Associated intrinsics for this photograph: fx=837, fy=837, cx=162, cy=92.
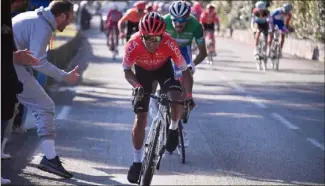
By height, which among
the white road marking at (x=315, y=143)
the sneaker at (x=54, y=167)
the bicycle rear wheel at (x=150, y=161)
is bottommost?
the white road marking at (x=315, y=143)

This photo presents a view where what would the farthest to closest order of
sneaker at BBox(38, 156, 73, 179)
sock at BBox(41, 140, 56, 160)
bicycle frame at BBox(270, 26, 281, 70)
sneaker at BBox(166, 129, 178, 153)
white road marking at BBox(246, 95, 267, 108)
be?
1. bicycle frame at BBox(270, 26, 281, 70)
2. white road marking at BBox(246, 95, 267, 108)
3. sneaker at BBox(166, 129, 178, 153)
4. sock at BBox(41, 140, 56, 160)
5. sneaker at BBox(38, 156, 73, 179)

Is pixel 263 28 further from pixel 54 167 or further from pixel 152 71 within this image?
pixel 54 167

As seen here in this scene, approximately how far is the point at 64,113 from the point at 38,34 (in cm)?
571


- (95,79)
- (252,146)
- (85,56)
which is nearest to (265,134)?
(252,146)

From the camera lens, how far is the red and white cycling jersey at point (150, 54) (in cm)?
819

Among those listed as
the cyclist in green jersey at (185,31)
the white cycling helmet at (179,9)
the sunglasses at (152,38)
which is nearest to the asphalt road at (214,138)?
the cyclist in green jersey at (185,31)

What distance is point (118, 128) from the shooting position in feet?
40.1

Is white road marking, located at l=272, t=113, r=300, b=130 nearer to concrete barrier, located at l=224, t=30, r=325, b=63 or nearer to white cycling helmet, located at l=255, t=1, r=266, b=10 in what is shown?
white cycling helmet, located at l=255, t=1, r=266, b=10

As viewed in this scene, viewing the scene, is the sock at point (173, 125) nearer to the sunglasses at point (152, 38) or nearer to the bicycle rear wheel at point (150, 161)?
the bicycle rear wheel at point (150, 161)

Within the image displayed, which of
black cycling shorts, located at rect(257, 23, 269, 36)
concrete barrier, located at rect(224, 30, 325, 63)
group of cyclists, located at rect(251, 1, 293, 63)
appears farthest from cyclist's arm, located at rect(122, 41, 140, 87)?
concrete barrier, located at rect(224, 30, 325, 63)

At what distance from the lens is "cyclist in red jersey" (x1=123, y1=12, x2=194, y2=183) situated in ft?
26.1

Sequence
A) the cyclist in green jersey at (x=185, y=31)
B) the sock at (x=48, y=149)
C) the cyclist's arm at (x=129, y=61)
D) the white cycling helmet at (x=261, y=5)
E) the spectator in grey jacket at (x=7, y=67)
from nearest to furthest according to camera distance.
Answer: the spectator in grey jacket at (x=7, y=67) → the cyclist's arm at (x=129, y=61) → the sock at (x=48, y=149) → the cyclist in green jersey at (x=185, y=31) → the white cycling helmet at (x=261, y=5)

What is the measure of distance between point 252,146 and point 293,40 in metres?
22.4

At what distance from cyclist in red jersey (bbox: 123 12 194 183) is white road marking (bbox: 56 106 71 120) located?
476 cm
